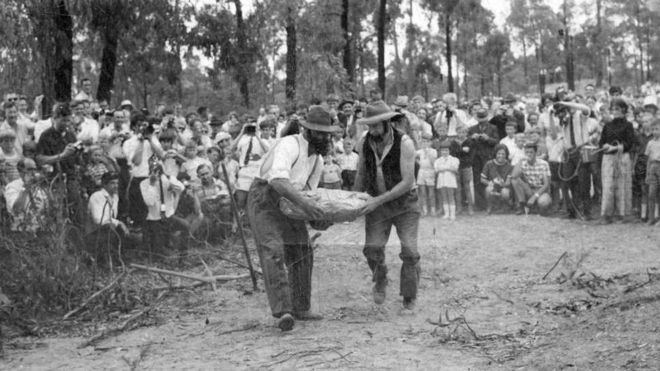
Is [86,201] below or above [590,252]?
above

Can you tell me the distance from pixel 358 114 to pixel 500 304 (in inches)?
269

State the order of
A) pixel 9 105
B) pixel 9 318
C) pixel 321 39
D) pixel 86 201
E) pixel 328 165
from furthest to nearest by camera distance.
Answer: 1. pixel 321 39
2. pixel 328 165
3. pixel 9 105
4. pixel 86 201
5. pixel 9 318

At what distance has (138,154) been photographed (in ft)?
32.9

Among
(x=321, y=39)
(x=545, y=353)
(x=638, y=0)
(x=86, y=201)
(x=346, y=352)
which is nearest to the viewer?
(x=545, y=353)

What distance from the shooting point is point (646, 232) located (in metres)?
10.6

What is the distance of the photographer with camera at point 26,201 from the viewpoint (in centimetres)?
775

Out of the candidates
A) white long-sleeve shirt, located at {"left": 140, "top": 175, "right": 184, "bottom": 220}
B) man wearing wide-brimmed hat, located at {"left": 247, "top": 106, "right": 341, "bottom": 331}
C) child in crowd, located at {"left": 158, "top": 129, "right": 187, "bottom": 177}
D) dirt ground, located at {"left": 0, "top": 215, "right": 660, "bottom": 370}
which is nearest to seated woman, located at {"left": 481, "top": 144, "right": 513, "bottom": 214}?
dirt ground, located at {"left": 0, "top": 215, "right": 660, "bottom": 370}

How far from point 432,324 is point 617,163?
6.32 meters

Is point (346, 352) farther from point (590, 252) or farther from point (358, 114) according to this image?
point (358, 114)

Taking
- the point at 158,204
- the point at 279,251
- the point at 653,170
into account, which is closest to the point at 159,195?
the point at 158,204

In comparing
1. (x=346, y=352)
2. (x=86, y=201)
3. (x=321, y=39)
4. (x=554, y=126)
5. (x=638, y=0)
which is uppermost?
(x=638, y=0)

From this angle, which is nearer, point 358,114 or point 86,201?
point 86,201

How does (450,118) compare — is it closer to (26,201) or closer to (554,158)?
(554,158)

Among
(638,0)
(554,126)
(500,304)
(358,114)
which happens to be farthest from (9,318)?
(638,0)
